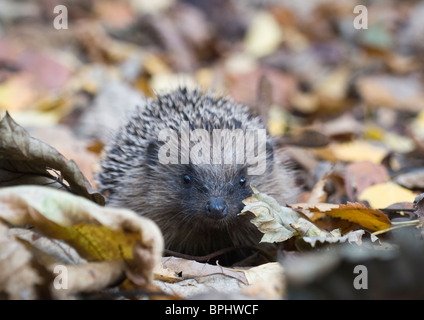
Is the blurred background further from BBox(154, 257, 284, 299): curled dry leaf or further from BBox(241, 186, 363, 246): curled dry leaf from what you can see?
BBox(154, 257, 284, 299): curled dry leaf

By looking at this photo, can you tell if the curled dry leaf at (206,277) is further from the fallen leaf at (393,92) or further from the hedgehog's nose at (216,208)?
the fallen leaf at (393,92)

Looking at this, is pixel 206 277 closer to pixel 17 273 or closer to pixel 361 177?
pixel 17 273

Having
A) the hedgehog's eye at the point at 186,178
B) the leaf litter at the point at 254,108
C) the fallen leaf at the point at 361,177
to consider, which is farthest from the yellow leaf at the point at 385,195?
the hedgehog's eye at the point at 186,178

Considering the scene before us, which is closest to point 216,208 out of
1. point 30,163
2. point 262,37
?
point 30,163

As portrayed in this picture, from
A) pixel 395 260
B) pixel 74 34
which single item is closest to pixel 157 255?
pixel 395 260
